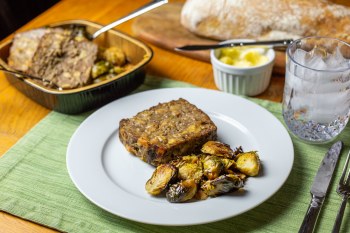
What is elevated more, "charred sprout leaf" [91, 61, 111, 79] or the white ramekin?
"charred sprout leaf" [91, 61, 111, 79]

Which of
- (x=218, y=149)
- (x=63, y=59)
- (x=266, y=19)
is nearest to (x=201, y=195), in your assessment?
(x=218, y=149)

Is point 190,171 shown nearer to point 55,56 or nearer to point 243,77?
point 243,77

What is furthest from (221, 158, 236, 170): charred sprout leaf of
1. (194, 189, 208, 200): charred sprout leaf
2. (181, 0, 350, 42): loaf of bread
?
(181, 0, 350, 42): loaf of bread

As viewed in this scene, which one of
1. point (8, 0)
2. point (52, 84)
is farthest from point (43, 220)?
point (8, 0)

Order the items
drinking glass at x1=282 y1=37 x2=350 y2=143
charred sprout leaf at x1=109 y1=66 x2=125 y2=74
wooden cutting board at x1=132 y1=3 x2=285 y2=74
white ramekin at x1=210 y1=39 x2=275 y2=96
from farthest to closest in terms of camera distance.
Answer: wooden cutting board at x1=132 y1=3 x2=285 y2=74 → charred sprout leaf at x1=109 y1=66 x2=125 y2=74 → white ramekin at x1=210 y1=39 x2=275 y2=96 → drinking glass at x1=282 y1=37 x2=350 y2=143

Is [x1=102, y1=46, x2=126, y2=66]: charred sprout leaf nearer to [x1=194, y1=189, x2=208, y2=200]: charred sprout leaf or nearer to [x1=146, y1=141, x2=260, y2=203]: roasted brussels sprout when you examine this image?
[x1=146, y1=141, x2=260, y2=203]: roasted brussels sprout

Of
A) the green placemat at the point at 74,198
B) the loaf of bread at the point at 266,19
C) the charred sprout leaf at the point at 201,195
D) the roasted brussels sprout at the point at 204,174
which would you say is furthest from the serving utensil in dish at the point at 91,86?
the charred sprout leaf at the point at 201,195

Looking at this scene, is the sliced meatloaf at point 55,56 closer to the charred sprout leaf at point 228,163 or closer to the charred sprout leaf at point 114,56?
the charred sprout leaf at point 114,56
